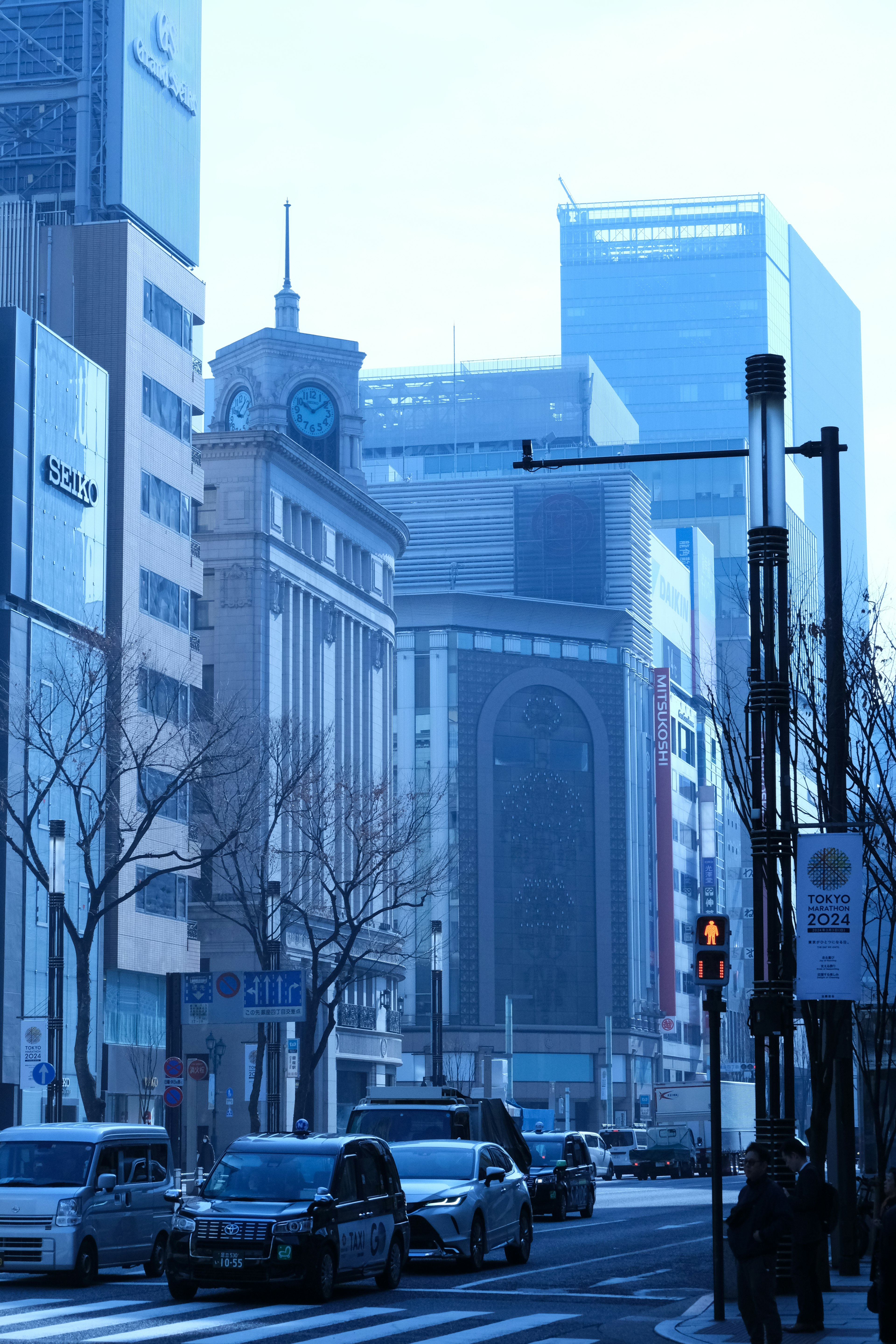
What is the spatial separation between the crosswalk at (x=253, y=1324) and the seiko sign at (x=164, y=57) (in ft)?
220

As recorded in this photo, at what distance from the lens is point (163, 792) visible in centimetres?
7119

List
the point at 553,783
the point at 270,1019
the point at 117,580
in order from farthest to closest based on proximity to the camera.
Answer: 1. the point at 553,783
2. the point at 117,580
3. the point at 270,1019

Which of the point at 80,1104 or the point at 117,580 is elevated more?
the point at 117,580

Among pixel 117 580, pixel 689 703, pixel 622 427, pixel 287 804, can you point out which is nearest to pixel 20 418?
pixel 117 580

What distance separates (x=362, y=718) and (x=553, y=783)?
3956 centimetres

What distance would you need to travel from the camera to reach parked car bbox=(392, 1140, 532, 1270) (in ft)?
82.2

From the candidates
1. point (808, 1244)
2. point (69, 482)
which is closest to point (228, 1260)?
point (808, 1244)

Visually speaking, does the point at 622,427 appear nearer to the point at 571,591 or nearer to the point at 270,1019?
the point at 571,591

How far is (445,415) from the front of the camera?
187m

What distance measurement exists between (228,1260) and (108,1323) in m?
2.02

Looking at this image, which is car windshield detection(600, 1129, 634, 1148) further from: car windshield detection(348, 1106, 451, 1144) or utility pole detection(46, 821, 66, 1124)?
car windshield detection(348, 1106, 451, 1144)

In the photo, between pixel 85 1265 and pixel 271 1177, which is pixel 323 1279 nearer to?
pixel 271 1177

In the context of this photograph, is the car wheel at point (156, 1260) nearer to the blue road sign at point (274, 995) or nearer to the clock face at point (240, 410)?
the blue road sign at point (274, 995)

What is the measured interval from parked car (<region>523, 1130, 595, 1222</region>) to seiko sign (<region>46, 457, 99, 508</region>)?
3013cm
